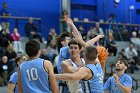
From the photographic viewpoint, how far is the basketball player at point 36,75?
478 cm

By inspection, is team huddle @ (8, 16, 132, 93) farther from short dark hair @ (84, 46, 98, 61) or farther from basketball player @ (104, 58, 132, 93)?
basketball player @ (104, 58, 132, 93)

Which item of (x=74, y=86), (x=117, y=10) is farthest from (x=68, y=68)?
(x=117, y=10)

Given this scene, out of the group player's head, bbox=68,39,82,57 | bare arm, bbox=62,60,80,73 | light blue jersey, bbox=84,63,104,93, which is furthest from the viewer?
player's head, bbox=68,39,82,57

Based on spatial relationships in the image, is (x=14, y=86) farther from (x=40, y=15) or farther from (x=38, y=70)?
(x=40, y=15)

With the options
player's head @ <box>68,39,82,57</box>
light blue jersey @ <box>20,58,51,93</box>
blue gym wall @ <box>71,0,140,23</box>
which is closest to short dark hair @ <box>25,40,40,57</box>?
light blue jersey @ <box>20,58,51,93</box>

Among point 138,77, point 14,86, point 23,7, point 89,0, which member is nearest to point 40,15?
point 23,7

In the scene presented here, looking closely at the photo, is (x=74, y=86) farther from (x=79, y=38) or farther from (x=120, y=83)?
(x=120, y=83)

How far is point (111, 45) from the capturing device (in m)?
18.5

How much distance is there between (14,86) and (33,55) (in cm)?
146

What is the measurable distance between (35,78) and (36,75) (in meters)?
0.04

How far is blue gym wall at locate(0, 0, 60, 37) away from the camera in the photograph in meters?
21.3

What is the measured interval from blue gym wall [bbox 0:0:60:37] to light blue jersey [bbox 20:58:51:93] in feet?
53.6

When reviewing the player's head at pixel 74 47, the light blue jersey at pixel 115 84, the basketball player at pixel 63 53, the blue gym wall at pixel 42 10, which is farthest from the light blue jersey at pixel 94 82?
the blue gym wall at pixel 42 10

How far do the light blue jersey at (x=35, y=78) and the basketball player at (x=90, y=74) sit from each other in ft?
0.74
